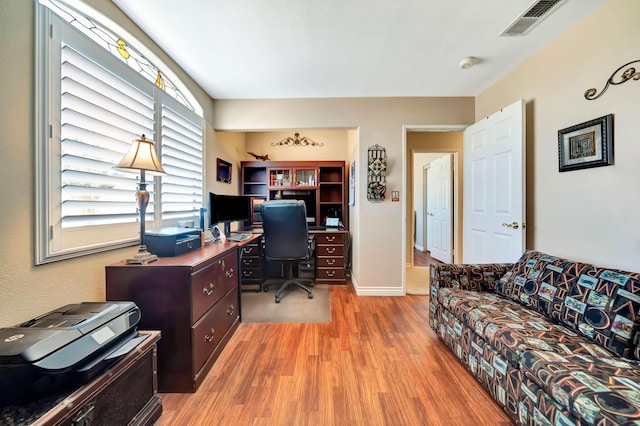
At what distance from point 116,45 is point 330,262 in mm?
3061

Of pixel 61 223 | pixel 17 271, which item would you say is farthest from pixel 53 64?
pixel 17 271

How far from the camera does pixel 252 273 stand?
323 centimetres

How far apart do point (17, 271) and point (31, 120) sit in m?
0.72

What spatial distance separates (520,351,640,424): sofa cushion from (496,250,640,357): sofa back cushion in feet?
0.49

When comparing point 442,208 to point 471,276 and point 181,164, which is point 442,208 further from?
point 181,164

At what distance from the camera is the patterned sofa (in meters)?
0.91

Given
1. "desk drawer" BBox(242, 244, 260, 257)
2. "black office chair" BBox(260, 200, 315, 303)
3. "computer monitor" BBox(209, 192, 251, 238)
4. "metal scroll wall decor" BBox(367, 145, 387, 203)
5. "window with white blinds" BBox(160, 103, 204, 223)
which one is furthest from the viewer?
"desk drawer" BBox(242, 244, 260, 257)

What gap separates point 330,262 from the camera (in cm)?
339

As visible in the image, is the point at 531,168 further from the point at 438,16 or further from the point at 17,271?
the point at 17,271

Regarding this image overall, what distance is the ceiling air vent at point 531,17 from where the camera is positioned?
1.53m

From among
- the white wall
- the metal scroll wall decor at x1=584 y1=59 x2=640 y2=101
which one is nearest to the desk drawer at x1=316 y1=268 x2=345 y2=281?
the white wall

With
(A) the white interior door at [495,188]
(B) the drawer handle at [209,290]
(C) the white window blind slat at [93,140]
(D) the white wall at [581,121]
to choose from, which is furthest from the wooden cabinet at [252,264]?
(D) the white wall at [581,121]

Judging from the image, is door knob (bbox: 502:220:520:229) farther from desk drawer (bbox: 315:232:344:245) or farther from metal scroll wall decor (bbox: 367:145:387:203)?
desk drawer (bbox: 315:232:344:245)

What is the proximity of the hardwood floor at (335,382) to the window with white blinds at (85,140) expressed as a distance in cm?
112
